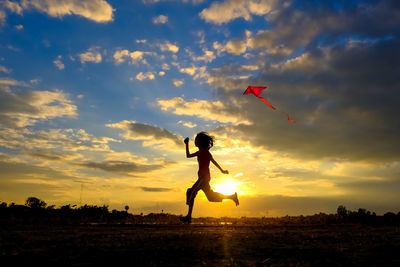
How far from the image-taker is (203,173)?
40.3ft

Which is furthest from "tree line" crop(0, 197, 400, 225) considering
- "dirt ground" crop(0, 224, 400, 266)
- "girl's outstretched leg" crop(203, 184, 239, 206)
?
"dirt ground" crop(0, 224, 400, 266)

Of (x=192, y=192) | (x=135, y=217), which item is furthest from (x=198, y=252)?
(x=135, y=217)

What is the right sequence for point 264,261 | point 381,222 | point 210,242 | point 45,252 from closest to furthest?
point 264,261, point 45,252, point 210,242, point 381,222

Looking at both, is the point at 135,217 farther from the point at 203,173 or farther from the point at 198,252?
the point at 198,252

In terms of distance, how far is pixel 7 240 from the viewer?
869 cm

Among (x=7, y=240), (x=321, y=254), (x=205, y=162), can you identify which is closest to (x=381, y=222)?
(x=205, y=162)

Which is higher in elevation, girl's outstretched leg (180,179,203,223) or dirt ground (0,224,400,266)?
girl's outstretched leg (180,179,203,223)

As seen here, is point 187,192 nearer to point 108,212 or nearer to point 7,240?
point 7,240

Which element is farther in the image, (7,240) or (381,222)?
(381,222)

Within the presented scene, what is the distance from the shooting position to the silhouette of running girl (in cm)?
1217

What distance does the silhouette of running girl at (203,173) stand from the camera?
479 inches

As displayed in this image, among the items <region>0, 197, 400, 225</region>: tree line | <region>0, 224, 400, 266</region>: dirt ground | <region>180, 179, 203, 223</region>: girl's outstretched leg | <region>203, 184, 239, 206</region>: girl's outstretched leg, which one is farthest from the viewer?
<region>0, 197, 400, 225</region>: tree line

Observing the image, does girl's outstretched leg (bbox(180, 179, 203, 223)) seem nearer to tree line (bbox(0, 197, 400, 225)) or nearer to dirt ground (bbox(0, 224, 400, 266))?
dirt ground (bbox(0, 224, 400, 266))

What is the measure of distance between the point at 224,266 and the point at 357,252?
3.57m
